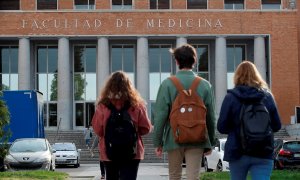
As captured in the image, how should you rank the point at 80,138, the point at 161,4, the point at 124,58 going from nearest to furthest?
the point at 80,138 < the point at 124,58 < the point at 161,4

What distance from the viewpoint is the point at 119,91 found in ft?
24.4

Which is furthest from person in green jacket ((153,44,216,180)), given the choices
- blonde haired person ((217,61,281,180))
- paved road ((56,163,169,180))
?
paved road ((56,163,169,180))

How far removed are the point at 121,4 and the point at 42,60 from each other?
25.4 ft

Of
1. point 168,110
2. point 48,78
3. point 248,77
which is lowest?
point 168,110

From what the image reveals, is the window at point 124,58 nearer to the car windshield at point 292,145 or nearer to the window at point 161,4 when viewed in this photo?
the window at point 161,4

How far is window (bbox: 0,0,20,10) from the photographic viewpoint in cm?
5297

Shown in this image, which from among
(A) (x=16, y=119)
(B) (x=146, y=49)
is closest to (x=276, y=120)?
(A) (x=16, y=119)

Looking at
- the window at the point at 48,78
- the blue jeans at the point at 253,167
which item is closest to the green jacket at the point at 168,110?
the blue jeans at the point at 253,167

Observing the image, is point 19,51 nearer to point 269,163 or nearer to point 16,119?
point 16,119

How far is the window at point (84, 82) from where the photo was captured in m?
53.0

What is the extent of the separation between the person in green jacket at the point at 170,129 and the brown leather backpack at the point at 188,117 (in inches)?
3.0

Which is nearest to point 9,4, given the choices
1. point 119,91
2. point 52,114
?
point 52,114

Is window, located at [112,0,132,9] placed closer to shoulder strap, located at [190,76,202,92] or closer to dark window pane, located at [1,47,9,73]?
dark window pane, located at [1,47,9,73]

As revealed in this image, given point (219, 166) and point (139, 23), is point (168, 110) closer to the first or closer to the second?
point (219, 166)
